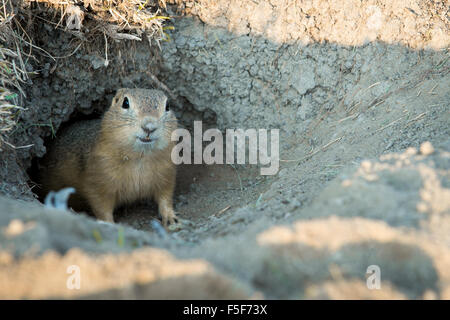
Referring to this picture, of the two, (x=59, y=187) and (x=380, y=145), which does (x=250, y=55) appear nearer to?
(x=380, y=145)

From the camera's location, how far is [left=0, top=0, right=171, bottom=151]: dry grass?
495 centimetres

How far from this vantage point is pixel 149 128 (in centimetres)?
505

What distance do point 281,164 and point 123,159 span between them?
2.14 m

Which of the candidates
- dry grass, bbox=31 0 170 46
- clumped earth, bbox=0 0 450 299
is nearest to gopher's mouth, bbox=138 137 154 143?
clumped earth, bbox=0 0 450 299

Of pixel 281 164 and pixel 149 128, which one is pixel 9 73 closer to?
pixel 149 128

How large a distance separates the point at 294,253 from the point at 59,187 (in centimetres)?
477

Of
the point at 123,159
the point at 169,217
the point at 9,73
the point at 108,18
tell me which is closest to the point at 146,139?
the point at 123,159

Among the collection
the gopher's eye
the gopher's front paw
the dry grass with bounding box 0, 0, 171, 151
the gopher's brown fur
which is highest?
the dry grass with bounding box 0, 0, 171, 151

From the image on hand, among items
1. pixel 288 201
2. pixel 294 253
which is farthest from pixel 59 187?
pixel 294 253

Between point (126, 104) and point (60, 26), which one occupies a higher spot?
point (60, 26)

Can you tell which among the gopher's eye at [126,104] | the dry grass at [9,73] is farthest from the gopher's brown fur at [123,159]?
the dry grass at [9,73]

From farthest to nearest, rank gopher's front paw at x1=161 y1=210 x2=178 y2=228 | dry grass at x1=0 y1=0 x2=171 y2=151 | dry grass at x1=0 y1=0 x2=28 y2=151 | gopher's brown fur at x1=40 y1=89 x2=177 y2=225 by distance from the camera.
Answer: gopher's front paw at x1=161 y1=210 x2=178 y2=228 → gopher's brown fur at x1=40 y1=89 x2=177 y2=225 → dry grass at x1=0 y1=0 x2=171 y2=151 → dry grass at x1=0 y1=0 x2=28 y2=151

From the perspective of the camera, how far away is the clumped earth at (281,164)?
2354 mm

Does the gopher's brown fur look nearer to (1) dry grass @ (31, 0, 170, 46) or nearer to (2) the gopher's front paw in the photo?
(2) the gopher's front paw
